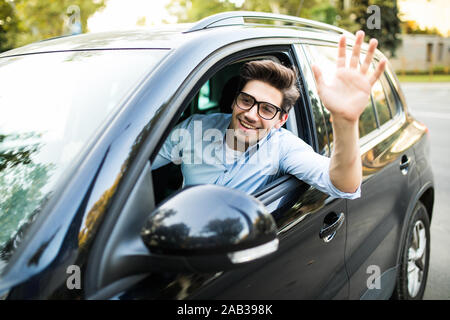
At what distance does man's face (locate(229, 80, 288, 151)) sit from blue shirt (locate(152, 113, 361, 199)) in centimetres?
4

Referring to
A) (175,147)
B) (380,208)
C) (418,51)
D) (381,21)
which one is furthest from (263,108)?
(418,51)

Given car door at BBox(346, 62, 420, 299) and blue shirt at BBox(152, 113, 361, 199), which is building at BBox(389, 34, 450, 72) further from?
blue shirt at BBox(152, 113, 361, 199)

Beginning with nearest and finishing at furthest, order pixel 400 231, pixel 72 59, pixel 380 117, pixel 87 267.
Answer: pixel 87 267 → pixel 72 59 → pixel 400 231 → pixel 380 117

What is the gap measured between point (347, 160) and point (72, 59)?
3.69ft

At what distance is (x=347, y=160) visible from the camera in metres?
1.51

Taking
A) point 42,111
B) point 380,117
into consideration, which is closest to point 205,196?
point 42,111

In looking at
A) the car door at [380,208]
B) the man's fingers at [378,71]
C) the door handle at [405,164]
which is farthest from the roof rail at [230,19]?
the door handle at [405,164]

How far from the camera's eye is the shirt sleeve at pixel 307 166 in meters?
1.65

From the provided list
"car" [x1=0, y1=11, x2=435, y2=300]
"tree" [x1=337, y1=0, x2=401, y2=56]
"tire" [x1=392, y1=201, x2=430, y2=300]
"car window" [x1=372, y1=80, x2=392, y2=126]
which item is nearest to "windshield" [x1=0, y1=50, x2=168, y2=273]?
"car" [x1=0, y1=11, x2=435, y2=300]

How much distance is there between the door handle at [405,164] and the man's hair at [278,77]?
949mm

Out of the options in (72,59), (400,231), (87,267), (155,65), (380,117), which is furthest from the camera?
(380,117)

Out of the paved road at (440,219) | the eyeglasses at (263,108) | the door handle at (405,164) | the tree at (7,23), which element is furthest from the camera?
the tree at (7,23)

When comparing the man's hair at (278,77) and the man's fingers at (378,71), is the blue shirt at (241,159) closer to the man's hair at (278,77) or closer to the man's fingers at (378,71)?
the man's hair at (278,77)

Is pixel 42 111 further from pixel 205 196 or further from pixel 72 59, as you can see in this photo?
pixel 205 196
